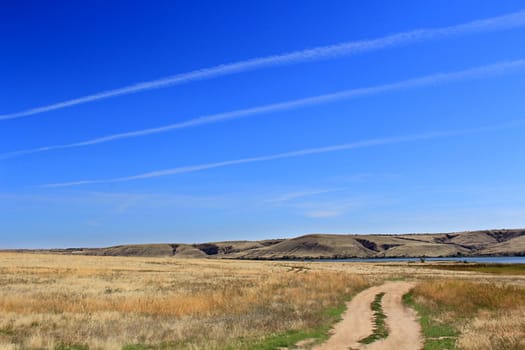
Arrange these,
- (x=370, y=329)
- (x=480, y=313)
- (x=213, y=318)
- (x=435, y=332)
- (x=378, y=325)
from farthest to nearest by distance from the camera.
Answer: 1. (x=480, y=313)
2. (x=213, y=318)
3. (x=378, y=325)
4. (x=370, y=329)
5. (x=435, y=332)

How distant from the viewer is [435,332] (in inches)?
713

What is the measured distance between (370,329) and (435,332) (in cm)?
231

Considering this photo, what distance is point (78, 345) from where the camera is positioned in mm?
15031

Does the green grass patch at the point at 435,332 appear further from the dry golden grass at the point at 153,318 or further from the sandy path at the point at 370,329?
the dry golden grass at the point at 153,318

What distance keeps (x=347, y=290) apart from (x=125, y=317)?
2032cm

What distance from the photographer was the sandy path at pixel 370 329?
15312mm

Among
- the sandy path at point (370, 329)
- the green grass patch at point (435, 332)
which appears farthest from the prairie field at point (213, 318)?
the sandy path at point (370, 329)

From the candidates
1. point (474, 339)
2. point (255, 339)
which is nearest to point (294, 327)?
point (255, 339)

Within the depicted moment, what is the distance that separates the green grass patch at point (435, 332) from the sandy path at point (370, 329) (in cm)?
29

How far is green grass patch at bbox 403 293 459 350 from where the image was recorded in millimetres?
15422

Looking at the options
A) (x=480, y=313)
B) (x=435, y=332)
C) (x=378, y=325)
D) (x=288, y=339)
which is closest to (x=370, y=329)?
(x=378, y=325)

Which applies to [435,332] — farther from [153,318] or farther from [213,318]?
[153,318]

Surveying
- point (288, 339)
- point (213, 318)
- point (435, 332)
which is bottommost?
point (435, 332)

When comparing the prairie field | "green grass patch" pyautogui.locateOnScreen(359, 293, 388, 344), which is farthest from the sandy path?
the prairie field
